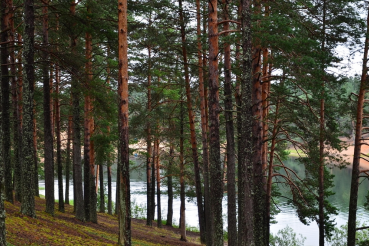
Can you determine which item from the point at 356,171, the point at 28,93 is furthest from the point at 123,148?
the point at 356,171

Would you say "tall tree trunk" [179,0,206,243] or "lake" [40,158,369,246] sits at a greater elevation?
"tall tree trunk" [179,0,206,243]

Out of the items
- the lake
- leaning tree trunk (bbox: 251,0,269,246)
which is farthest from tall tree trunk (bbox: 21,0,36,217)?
the lake

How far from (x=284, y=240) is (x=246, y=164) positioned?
1731 centimetres

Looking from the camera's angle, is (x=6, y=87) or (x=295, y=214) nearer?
(x=6, y=87)

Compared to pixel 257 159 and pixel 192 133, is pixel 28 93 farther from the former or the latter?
pixel 192 133

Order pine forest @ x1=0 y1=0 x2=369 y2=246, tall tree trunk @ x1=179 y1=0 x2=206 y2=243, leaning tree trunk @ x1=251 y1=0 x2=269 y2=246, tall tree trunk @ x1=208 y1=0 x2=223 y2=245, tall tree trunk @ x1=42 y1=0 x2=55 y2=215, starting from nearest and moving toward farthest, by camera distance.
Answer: pine forest @ x1=0 y1=0 x2=369 y2=246
tall tree trunk @ x1=208 y1=0 x2=223 y2=245
leaning tree trunk @ x1=251 y1=0 x2=269 y2=246
tall tree trunk @ x1=42 y1=0 x2=55 y2=215
tall tree trunk @ x1=179 y1=0 x2=206 y2=243

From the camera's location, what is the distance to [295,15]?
9.47 meters

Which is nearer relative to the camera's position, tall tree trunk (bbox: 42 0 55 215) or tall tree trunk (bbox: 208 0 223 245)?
tall tree trunk (bbox: 208 0 223 245)

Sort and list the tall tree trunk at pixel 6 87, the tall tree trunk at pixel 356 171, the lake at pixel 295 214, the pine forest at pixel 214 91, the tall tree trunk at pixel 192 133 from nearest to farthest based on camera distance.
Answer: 1. the pine forest at pixel 214 91
2. the tall tree trunk at pixel 6 87
3. the tall tree trunk at pixel 356 171
4. the tall tree trunk at pixel 192 133
5. the lake at pixel 295 214

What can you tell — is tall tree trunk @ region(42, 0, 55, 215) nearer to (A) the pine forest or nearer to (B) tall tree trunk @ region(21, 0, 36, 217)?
(A) the pine forest

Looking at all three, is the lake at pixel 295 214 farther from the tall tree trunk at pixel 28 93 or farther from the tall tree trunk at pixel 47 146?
the tall tree trunk at pixel 28 93

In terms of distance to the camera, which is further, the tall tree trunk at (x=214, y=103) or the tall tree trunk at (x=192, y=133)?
the tall tree trunk at (x=192, y=133)

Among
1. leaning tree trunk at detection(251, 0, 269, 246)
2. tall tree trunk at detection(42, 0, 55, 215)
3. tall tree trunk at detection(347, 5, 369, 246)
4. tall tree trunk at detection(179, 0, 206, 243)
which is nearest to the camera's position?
leaning tree trunk at detection(251, 0, 269, 246)

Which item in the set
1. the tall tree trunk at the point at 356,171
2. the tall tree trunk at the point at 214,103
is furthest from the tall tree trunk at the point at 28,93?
the tall tree trunk at the point at 356,171
